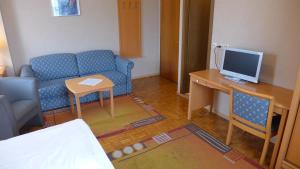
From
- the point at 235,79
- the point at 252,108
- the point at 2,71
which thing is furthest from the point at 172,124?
the point at 2,71

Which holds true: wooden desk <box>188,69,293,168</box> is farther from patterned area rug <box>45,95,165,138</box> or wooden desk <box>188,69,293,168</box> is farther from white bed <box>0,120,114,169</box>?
white bed <box>0,120,114,169</box>

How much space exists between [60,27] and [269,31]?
3.24 meters

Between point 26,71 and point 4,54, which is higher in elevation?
point 4,54

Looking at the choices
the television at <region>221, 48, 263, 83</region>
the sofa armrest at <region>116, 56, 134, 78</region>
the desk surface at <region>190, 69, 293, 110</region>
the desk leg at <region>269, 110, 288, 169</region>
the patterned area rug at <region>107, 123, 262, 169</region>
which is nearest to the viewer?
the desk leg at <region>269, 110, 288, 169</region>

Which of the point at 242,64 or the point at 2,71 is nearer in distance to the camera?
the point at 242,64

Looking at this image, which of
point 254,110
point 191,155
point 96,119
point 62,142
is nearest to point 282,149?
point 254,110

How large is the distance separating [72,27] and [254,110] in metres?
3.26

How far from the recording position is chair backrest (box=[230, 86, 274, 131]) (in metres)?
1.97

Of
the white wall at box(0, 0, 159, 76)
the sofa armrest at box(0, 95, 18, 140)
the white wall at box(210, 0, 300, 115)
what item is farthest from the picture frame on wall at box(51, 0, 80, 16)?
the white wall at box(210, 0, 300, 115)

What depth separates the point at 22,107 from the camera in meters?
2.52

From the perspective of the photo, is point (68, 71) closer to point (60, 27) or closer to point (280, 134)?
point (60, 27)

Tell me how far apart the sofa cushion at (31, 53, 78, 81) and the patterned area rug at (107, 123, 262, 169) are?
195cm

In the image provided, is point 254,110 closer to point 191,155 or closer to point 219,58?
point 191,155

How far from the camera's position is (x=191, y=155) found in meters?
2.34
